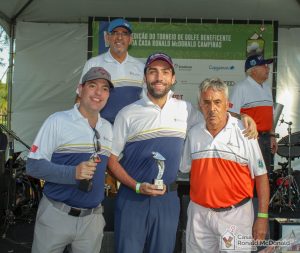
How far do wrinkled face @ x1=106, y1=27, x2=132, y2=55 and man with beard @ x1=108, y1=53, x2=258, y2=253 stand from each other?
0.78 meters

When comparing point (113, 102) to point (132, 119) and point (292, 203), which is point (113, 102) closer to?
point (132, 119)

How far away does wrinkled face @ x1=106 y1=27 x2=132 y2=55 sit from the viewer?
342 centimetres

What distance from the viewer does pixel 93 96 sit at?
8.43ft

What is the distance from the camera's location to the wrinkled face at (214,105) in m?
2.49

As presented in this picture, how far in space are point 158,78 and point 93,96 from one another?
0.43 metres

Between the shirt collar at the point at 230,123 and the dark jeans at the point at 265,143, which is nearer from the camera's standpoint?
the shirt collar at the point at 230,123

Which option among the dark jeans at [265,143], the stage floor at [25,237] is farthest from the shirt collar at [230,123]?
the dark jeans at [265,143]

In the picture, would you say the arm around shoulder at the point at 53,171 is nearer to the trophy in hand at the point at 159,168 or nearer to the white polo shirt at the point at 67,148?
the white polo shirt at the point at 67,148

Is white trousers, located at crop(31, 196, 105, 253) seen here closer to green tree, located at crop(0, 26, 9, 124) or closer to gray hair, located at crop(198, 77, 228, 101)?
gray hair, located at crop(198, 77, 228, 101)

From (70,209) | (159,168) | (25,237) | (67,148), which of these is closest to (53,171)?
(67,148)

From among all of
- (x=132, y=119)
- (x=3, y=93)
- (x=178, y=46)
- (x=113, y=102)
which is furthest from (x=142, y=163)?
(x=3, y=93)

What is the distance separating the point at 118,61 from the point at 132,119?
37.7 inches

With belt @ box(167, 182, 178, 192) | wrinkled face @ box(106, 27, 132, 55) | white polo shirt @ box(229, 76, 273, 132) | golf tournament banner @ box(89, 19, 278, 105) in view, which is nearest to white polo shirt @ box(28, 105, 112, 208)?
belt @ box(167, 182, 178, 192)

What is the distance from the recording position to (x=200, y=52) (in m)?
7.62
